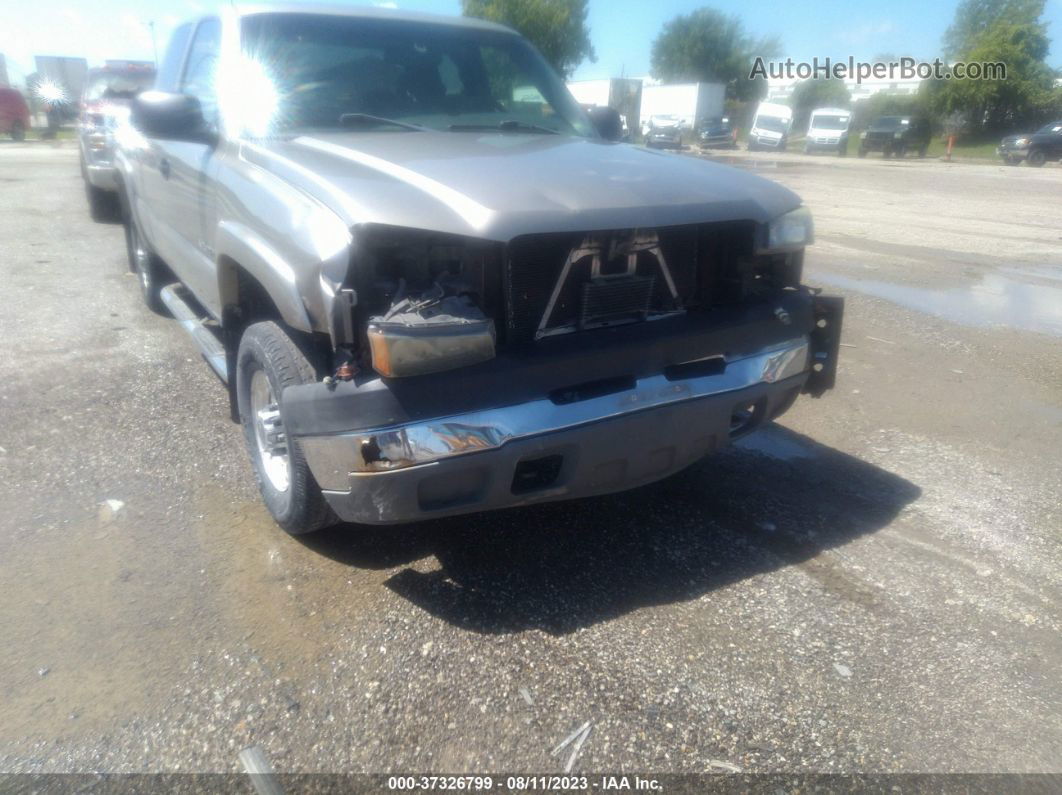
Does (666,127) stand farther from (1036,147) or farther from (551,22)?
(551,22)

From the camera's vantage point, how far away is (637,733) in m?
2.31

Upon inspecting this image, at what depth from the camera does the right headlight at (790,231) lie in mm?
3074

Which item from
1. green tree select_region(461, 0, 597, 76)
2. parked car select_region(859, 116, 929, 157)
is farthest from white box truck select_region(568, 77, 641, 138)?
green tree select_region(461, 0, 597, 76)

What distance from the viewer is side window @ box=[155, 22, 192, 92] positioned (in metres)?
4.58

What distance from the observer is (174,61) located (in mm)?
4730

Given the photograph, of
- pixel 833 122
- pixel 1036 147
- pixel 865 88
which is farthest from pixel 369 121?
pixel 865 88

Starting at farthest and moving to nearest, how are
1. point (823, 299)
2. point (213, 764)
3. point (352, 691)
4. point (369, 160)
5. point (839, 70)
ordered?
point (839, 70) → point (823, 299) → point (369, 160) → point (352, 691) → point (213, 764)

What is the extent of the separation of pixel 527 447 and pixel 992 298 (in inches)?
251

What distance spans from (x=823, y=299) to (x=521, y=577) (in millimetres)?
1647

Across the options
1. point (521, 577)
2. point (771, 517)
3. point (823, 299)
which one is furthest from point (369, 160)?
point (771, 517)

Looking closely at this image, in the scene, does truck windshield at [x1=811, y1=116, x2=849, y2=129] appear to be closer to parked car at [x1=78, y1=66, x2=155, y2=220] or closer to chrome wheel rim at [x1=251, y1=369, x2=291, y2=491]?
parked car at [x1=78, y1=66, x2=155, y2=220]

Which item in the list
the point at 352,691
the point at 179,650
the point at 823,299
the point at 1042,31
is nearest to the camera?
the point at 352,691

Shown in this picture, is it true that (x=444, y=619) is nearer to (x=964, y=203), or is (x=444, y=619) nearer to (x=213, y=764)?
(x=213, y=764)

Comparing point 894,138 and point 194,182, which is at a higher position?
point 894,138
